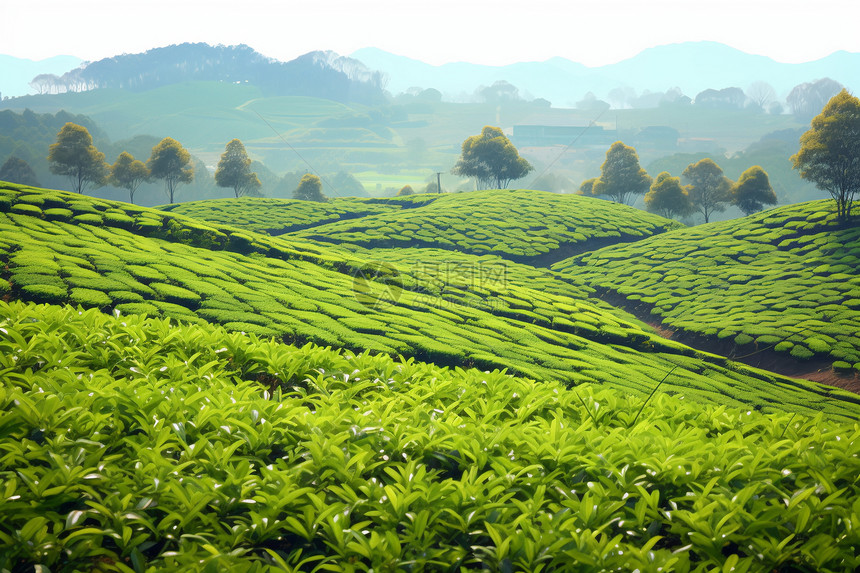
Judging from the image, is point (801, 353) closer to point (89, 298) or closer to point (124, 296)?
point (124, 296)

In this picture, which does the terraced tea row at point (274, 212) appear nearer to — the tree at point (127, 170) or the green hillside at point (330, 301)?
the green hillside at point (330, 301)

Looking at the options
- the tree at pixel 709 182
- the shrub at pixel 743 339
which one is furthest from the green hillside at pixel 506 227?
the shrub at pixel 743 339

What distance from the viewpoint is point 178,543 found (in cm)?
296

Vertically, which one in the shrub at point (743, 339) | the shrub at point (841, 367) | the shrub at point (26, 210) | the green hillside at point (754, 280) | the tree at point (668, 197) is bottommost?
the shrub at point (841, 367)

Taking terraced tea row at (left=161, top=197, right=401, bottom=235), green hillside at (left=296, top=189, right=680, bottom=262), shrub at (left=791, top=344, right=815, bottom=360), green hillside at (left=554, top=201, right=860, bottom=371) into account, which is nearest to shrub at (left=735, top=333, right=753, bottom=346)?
green hillside at (left=554, top=201, right=860, bottom=371)

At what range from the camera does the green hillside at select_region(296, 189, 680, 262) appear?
107 ft

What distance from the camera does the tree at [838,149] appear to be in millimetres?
26094

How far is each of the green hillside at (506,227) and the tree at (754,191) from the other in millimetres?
12220

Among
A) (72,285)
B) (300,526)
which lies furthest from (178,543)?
(72,285)

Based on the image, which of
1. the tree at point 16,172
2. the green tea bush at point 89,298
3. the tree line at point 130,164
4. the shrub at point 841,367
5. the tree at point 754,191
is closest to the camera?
the green tea bush at point 89,298

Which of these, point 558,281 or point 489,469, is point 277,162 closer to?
point 558,281

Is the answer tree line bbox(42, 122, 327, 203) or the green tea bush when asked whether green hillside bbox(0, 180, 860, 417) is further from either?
tree line bbox(42, 122, 327, 203)

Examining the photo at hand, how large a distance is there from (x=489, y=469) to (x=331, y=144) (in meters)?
200

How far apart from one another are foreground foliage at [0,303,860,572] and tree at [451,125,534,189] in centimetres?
5456
